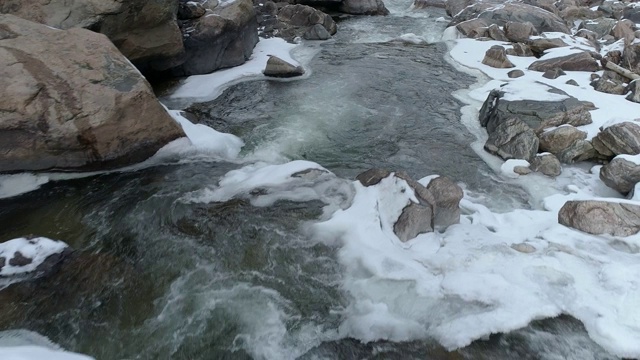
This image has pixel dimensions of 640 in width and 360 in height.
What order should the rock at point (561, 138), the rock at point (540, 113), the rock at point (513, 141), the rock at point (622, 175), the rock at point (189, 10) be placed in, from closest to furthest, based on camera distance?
the rock at point (622, 175) < the rock at point (513, 141) < the rock at point (561, 138) < the rock at point (540, 113) < the rock at point (189, 10)

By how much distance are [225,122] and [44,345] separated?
16.8ft

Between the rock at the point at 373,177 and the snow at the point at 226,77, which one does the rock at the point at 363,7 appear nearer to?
the snow at the point at 226,77

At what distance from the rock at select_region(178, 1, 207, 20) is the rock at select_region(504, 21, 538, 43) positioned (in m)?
8.62

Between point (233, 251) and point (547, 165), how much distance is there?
191 inches

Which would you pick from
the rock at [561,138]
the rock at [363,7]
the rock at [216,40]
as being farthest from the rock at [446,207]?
the rock at [363,7]

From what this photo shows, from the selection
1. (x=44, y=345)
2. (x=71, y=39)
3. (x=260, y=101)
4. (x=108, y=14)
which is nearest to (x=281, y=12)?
(x=260, y=101)

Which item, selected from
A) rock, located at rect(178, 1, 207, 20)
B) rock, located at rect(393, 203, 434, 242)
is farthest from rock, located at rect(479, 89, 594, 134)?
rock, located at rect(178, 1, 207, 20)

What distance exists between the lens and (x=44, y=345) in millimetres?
3691

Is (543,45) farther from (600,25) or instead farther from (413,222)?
(413,222)

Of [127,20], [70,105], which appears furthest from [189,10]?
[70,105]

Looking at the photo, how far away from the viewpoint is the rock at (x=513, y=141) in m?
6.91

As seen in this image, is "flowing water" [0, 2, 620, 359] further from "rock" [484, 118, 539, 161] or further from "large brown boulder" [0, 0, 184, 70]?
"large brown boulder" [0, 0, 184, 70]

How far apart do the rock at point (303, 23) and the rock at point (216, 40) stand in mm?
2547

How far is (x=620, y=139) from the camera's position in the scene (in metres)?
6.62
